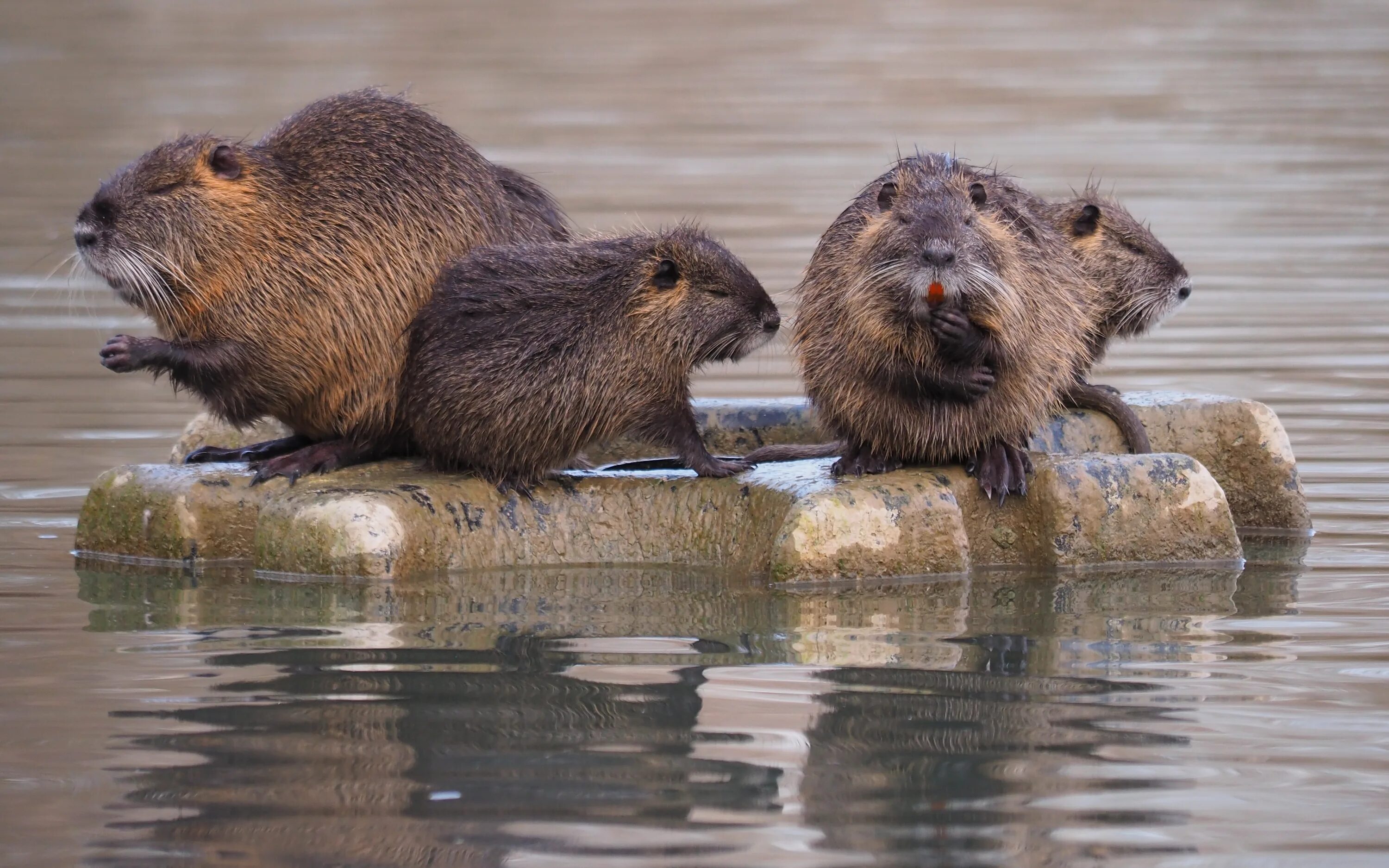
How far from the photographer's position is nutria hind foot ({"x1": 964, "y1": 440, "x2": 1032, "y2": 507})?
5.16 m

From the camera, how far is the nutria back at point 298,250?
5.15 metres

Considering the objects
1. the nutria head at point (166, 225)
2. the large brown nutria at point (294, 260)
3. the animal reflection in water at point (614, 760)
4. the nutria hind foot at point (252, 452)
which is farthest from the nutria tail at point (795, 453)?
the nutria head at point (166, 225)

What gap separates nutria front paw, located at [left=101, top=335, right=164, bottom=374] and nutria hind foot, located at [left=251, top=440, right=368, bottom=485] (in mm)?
416

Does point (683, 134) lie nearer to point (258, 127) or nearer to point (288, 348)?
point (258, 127)

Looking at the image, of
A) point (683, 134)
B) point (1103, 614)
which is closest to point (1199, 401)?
point (1103, 614)

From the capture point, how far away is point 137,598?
4.92 m

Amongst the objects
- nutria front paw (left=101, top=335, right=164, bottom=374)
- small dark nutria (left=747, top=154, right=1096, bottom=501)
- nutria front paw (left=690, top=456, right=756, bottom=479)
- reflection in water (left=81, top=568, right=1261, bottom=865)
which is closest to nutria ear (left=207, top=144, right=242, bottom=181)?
nutria front paw (left=101, top=335, right=164, bottom=374)

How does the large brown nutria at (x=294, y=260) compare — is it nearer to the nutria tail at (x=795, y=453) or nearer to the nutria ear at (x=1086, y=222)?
the nutria tail at (x=795, y=453)

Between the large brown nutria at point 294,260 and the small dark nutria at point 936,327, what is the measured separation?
98 centimetres

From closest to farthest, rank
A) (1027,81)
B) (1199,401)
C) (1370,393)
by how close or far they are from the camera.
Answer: (1199,401)
(1370,393)
(1027,81)

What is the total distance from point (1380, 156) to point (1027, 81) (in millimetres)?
4923

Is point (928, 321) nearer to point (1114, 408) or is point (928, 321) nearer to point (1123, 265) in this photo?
point (1114, 408)

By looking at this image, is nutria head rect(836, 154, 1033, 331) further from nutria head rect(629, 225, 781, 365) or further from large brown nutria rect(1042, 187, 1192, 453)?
large brown nutria rect(1042, 187, 1192, 453)

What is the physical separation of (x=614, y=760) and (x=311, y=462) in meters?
1.99
